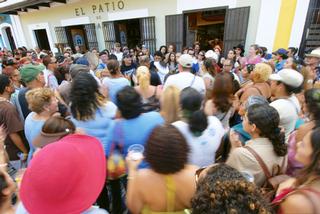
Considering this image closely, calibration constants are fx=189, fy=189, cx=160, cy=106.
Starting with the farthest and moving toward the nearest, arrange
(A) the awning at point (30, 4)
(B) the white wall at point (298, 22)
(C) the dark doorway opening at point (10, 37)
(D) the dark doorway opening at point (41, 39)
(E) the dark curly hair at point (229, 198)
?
(C) the dark doorway opening at point (10, 37) < (D) the dark doorway opening at point (41, 39) < (A) the awning at point (30, 4) < (B) the white wall at point (298, 22) < (E) the dark curly hair at point (229, 198)

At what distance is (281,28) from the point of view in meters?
5.37

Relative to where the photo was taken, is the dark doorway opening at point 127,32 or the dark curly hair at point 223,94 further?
the dark doorway opening at point 127,32

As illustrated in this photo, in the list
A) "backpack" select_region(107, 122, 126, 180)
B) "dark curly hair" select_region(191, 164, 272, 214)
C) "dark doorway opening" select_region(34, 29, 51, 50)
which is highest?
A: "dark doorway opening" select_region(34, 29, 51, 50)

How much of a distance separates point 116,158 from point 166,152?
0.85 m

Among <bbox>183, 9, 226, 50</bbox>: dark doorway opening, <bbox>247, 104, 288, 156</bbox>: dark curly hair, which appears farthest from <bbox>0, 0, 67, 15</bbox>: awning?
<bbox>247, 104, 288, 156</bbox>: dark curly hair

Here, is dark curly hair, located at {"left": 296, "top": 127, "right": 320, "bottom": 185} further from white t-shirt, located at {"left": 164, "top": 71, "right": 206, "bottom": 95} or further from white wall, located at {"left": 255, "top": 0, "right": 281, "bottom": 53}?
white wall, located at {"left": 255, "top": 0, "right": 281, "bottom": 53}

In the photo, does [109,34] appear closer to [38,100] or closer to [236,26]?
[236,26]

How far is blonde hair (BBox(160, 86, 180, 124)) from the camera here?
2.04m

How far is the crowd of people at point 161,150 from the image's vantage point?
0.86 meters

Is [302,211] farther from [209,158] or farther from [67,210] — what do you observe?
[67,210]

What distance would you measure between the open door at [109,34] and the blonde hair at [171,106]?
27.0 ft

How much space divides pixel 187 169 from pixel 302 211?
0.60 meters

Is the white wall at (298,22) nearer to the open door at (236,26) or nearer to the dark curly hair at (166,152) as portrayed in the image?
the open door at (236,26)

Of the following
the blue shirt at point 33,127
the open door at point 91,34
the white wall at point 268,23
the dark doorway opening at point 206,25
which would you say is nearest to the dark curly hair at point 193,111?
the blue shirt at point 33,127
